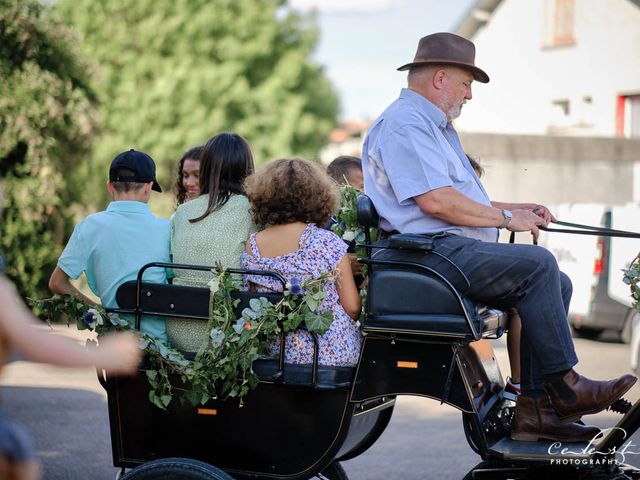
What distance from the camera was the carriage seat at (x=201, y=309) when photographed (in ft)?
12.4

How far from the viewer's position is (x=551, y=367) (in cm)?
371

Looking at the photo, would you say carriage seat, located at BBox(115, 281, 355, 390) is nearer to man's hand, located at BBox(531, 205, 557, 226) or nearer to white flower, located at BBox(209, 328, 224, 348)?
white flower, located at BBox(209, 328, 224, 348)

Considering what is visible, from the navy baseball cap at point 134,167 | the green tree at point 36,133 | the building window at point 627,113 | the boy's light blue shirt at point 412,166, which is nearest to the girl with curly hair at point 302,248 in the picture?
the boy's light blue shirt at point 412,166

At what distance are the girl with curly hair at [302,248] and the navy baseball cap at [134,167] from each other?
59cm

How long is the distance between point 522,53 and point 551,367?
2191 cm

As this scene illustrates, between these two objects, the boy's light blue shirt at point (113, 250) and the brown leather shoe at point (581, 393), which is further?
the boy's light blue shirt at point (113, 250)

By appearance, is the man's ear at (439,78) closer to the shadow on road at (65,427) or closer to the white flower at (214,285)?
the white flower at (214,285)

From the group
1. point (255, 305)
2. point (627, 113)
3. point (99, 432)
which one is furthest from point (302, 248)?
point (627, 113)

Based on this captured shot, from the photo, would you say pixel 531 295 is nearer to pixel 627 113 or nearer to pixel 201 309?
pixel 201 309

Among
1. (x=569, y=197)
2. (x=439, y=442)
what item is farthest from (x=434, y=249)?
(x=569, y=197)

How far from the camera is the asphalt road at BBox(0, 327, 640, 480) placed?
19.5ft

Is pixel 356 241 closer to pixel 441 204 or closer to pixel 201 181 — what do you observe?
pixel 441 204

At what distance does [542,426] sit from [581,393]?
0.71 feet

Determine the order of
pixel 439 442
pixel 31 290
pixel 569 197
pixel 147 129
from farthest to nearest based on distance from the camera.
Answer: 1. pixel 147 129
2. pixel 569 197
3. pixel 31 290
4. pixel 439 442
